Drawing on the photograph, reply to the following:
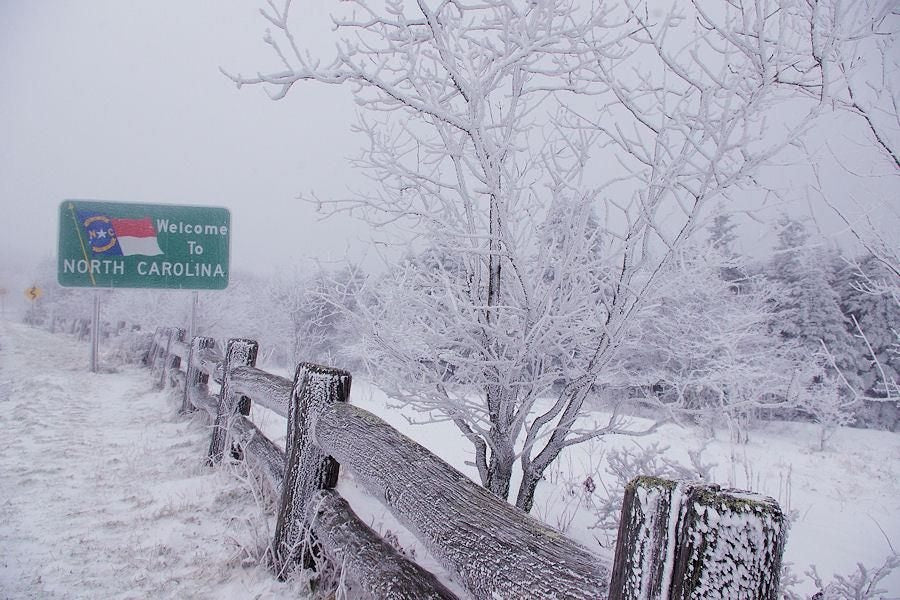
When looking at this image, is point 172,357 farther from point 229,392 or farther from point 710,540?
point 710,540

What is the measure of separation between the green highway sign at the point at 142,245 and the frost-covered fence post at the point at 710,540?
1098 centimetres

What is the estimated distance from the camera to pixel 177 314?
95.0 feet

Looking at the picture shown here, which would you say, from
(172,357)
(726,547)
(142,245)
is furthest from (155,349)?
(726,547)

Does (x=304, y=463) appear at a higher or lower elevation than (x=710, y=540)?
lower

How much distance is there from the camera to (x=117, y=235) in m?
10.9

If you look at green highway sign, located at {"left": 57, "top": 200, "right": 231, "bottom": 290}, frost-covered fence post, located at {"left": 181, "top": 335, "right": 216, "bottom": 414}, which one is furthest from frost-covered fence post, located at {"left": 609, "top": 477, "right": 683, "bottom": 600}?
green highway sign, located at {"left": 57, "top": 200, "right": 231, "bottom": 290}

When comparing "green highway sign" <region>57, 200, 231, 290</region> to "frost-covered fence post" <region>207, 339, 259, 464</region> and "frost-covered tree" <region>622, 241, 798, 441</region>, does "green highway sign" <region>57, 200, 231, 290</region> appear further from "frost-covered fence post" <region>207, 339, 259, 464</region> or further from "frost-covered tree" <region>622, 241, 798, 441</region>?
"frost-covered tree" <region>622, 241, 798, 441</region>

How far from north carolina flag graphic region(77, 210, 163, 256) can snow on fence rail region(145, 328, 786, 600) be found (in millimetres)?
7989

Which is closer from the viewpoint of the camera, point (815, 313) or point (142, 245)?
point (142, 245)

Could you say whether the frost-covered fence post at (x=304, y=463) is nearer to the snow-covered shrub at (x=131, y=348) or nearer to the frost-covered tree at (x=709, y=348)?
the frost-covered tree at (x=709, y=348)

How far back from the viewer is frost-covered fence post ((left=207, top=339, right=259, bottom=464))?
15.2 ft

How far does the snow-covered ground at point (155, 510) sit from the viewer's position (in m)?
2.72

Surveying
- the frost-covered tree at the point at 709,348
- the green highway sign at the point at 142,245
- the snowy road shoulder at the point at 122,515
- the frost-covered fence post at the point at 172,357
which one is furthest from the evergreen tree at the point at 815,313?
the snowy road shoulder at the point at 122,515

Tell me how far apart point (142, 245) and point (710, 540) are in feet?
39.9
